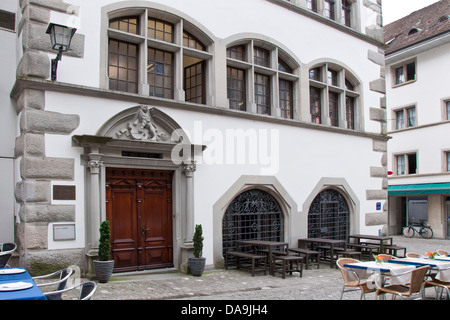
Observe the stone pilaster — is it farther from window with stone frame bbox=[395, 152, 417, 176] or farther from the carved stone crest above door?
window with stone frame bbox=[395, 152, 417, 176]

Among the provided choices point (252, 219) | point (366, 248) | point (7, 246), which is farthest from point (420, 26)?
point (7, 246)

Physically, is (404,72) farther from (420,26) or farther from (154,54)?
(154,54)

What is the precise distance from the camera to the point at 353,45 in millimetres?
15547

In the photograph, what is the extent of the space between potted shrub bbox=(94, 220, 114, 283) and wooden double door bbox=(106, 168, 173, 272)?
0.95 m

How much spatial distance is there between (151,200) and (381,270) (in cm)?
522

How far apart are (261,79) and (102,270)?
23.0 feet

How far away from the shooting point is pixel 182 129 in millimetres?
10523

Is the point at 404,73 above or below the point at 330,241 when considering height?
above

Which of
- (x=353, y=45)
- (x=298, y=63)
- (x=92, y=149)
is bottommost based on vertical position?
(x=92, y=149)

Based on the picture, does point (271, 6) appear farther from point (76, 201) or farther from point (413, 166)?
point (413, 166)

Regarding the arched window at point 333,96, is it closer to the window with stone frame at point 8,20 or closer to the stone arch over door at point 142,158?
the stone arch over door at point 142,158

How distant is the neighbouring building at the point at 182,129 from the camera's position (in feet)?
29.1
